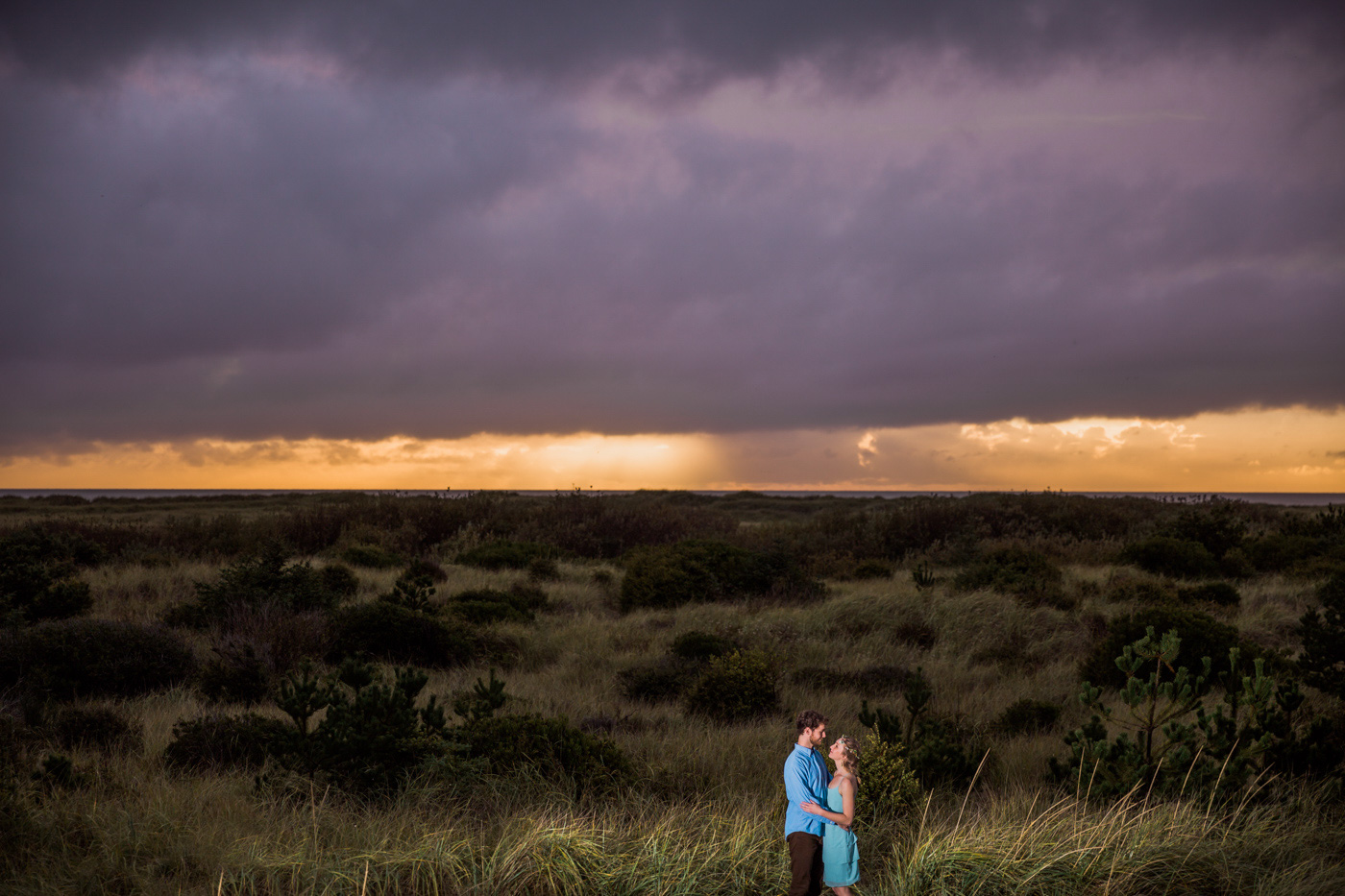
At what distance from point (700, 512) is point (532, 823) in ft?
80.5

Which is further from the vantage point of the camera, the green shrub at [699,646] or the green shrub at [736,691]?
the green shrub at [699,646]

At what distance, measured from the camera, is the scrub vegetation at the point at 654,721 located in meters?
4.03

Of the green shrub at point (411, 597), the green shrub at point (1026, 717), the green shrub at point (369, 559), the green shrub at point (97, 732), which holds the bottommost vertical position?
the green shrub at point (1026, 717)

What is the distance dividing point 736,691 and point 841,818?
5097mm

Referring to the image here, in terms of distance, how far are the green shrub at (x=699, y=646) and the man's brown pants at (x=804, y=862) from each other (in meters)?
6.43

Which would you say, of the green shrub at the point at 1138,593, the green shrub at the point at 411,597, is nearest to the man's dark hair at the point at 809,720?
the green shrub at the point at 411,597

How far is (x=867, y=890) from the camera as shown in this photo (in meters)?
3.90

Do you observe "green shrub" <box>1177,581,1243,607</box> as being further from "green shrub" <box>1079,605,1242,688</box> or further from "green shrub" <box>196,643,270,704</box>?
"green shrub" <box>196,643,270,704</box>

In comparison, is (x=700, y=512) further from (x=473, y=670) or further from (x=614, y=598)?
(x=473, y=670)

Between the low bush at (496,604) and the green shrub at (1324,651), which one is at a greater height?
the green shrub at (1324,651)

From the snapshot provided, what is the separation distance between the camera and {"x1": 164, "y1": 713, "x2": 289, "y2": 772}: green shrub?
575 cm

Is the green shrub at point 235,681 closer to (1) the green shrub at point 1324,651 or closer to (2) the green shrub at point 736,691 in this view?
Answer: (2) the green shrub at point 736,691

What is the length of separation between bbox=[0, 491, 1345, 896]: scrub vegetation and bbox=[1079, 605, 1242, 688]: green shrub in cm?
4

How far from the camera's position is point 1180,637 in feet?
28.7
